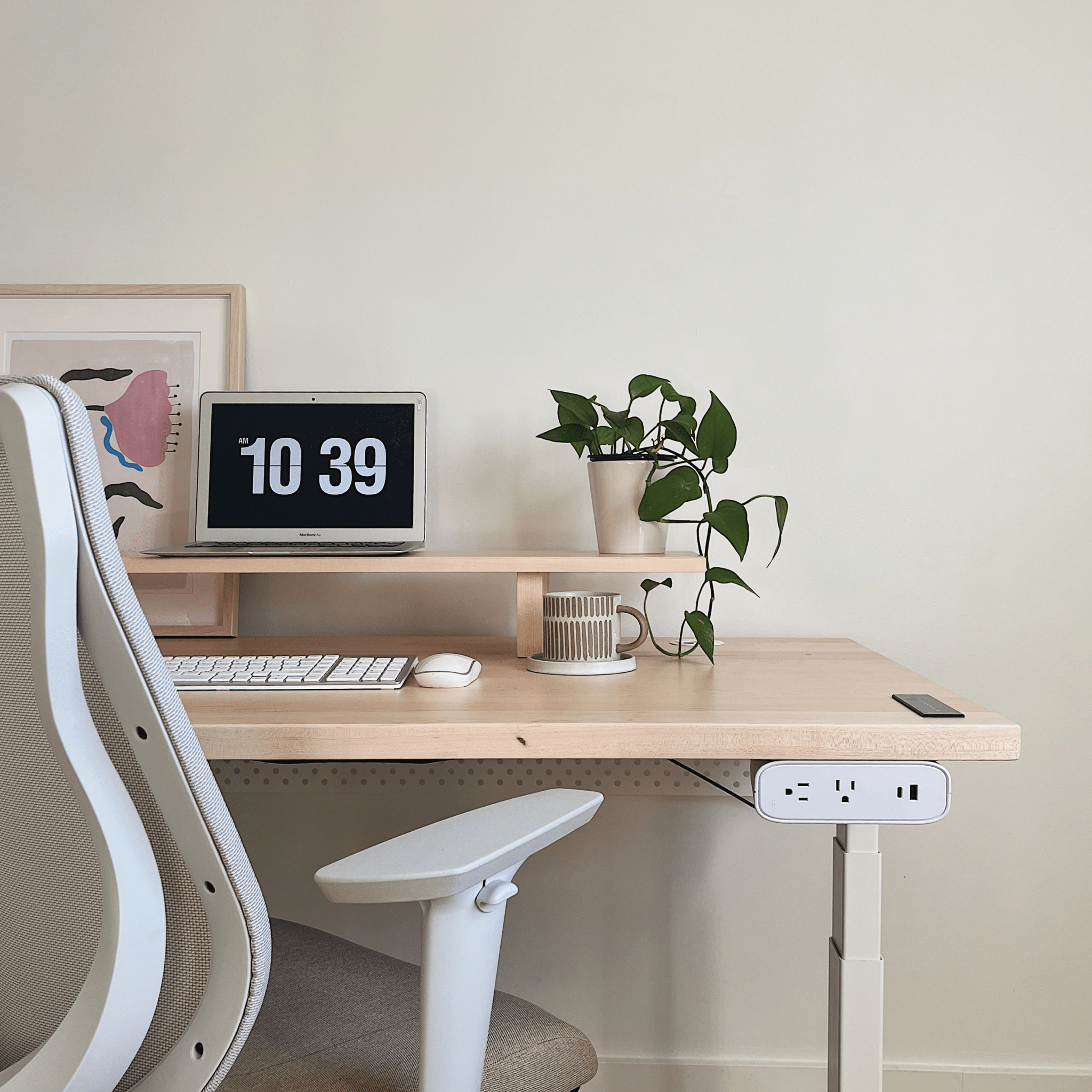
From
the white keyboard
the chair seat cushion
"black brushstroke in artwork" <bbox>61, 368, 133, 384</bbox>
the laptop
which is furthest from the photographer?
"black brushstroke in artwork" <bbox>61, 368, 133, 384</bbox>

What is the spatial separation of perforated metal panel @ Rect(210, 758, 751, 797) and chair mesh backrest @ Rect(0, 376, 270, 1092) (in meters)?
0.86

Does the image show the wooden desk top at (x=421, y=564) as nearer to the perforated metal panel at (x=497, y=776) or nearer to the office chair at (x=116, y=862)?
the perforated metal panel at (x=497, y=776)

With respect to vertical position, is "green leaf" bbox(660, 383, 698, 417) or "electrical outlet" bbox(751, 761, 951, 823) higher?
"green leaf" bbox(660, 383, 698, 417)

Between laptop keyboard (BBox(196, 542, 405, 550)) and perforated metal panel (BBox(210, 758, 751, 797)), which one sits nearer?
laptop keyboard (BBox(196, 542, 405, 550))

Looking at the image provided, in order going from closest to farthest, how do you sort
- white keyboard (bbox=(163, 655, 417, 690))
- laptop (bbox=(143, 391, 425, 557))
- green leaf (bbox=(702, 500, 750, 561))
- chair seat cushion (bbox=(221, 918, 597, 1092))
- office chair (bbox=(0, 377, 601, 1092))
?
office chair (bbox=(0, 377, 601, 1092)) → chair seat cushion (bbox=(221, 918, 597, 1092)) → white keyboard (bbox=(163, 655, 417, 690)) → green leaf (bbox=(702, 500, 750, 561)) → laptop (bbox=(143, 391, 425, 557))

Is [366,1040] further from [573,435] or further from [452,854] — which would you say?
[573,435]

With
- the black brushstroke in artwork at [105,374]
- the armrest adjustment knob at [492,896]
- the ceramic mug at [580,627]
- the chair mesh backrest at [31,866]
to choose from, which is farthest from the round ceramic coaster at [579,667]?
the black brushstroke in artwork at [105,374]

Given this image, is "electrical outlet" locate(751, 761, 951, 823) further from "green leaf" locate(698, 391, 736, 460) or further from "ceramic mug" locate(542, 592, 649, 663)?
"green leaf" locate(698, 391, 736, 460)

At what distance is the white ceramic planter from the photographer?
124 cm

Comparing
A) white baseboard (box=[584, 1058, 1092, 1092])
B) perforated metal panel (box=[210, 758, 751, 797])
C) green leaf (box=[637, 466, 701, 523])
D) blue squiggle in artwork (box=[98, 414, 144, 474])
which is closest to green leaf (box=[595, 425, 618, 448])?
green leaf (box=[637, 466, 701, 523])

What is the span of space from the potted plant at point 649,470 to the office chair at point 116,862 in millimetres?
602

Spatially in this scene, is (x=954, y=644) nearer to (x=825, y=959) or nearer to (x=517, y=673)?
(x=825, y=959)

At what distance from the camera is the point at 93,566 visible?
53cm

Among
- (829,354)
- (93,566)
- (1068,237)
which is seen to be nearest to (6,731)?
(93,566)
